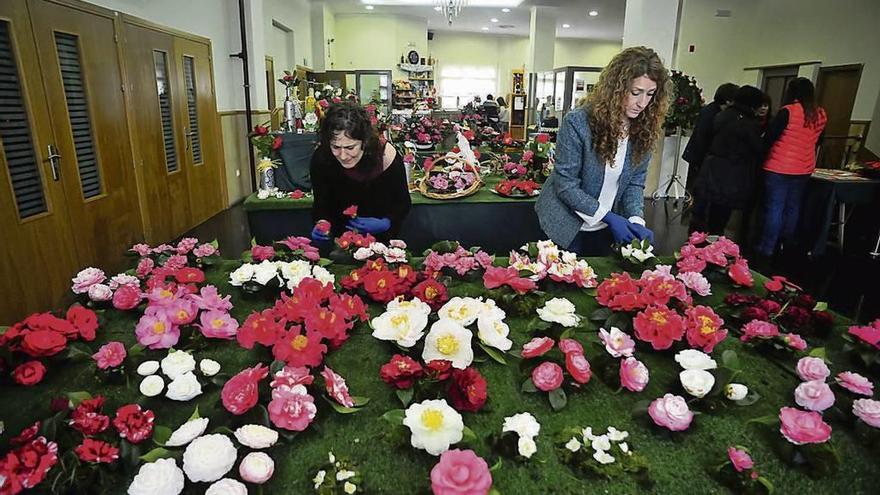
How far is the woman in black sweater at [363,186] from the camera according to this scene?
6.53 ft

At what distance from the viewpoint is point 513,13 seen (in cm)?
1084

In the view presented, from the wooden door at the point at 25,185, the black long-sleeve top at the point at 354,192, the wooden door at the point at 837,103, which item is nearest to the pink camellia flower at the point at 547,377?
the black long-sleeve top at the point at 354,192

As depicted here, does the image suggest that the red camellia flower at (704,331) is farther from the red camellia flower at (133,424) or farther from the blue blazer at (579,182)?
the red camellia flower at (133,424)

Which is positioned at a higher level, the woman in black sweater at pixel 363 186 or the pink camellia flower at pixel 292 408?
the woman in black sweater at pixel 363 186

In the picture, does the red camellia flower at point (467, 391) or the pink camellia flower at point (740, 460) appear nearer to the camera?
the pink camellia flower at point (740, 460)

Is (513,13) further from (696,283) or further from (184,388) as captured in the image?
(184,388)

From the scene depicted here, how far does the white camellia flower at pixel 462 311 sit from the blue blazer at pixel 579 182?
2.97 ft

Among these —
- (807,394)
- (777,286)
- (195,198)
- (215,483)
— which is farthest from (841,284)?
(195,198)

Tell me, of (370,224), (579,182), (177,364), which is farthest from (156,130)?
(177,364)

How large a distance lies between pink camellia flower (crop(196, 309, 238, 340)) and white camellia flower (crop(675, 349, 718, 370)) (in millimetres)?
863

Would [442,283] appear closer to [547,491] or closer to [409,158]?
[547,491]

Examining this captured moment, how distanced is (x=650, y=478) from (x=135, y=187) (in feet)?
14.2

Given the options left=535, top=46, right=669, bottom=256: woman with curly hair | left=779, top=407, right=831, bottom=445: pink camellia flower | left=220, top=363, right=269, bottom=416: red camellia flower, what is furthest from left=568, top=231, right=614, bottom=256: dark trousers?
left=220, top=363, right=269, bottom=416: red camellia flower

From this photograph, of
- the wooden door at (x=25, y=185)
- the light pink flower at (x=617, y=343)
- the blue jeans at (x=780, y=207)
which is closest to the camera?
the light pink flower at (x=617, y=343)
